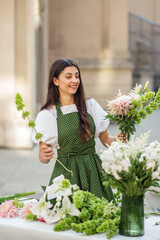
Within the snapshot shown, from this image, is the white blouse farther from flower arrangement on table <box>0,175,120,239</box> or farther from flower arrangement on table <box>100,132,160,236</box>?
flower arrangement on table <box>100,132,160,236</box>

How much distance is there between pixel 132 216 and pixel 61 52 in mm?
16185

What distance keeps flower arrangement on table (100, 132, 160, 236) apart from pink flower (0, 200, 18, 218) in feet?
2.28

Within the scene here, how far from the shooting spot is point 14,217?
269 centimetres

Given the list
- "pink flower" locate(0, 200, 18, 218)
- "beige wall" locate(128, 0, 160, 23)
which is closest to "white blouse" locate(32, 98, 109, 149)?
"pink flower" locate(0, 200, 18, 218)

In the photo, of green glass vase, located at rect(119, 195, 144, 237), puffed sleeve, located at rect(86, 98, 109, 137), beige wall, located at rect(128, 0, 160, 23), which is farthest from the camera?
beige wall, located at rect(128, 0, 160, 23)

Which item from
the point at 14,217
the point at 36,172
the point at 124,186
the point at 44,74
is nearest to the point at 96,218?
the point at 124,186

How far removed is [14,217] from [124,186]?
2.55 ft

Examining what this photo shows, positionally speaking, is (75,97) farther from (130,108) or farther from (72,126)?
(130,108)

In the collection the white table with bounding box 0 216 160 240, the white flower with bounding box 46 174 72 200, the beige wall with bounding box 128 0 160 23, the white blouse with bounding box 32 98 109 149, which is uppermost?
the beige wall with bounding box 128 0 160 23

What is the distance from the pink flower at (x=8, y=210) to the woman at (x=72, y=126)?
42cm

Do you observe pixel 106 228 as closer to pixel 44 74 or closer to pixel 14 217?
pixel 14 217

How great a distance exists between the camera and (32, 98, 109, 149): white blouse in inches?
123

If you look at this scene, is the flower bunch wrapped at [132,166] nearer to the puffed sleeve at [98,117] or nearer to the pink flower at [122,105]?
the pink flower at [122,105]

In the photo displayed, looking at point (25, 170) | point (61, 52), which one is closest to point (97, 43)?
point (61, 52)
